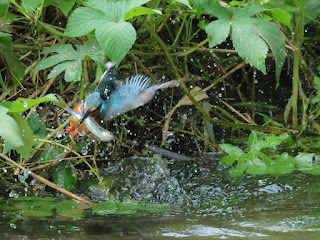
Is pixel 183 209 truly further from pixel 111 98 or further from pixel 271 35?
pixel 271 35

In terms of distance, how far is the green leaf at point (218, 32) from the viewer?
224 centimetres

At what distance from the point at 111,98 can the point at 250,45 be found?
0.66 meters

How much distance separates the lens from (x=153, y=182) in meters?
2.49

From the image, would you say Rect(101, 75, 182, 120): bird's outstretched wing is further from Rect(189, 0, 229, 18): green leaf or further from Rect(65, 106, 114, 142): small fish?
Rect(189, 0, 229, 18): green leaf

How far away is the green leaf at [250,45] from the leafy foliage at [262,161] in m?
0.48

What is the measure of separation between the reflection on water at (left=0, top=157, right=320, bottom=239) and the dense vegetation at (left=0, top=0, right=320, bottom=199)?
14 centimetres

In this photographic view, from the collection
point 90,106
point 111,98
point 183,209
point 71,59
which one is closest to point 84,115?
point 90,106

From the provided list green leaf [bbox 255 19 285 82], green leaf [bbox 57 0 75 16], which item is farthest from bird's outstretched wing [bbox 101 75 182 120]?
green leaf [bbox 255 19 285 82]

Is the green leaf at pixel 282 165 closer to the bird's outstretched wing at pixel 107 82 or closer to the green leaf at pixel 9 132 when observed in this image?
the bird's outstretched wing at pixel 107 82

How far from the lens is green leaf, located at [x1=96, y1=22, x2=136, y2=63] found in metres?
2.06

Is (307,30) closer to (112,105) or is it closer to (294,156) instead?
(294,156)

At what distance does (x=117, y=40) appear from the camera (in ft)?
Answer: 6.75

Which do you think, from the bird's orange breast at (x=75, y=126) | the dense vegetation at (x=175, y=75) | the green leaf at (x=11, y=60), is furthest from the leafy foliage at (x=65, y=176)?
the green leaf at (x=11, y=60)

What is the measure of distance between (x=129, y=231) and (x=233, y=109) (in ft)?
4.75
